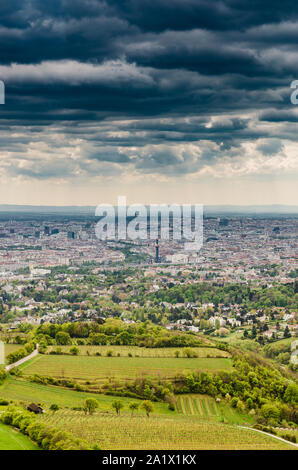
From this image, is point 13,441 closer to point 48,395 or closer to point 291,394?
point 48,395

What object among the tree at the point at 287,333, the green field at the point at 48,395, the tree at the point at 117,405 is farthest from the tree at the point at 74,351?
the tree at the point at 287,333

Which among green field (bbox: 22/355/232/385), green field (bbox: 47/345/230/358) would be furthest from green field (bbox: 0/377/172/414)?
green field (bbox: 47/345/230/358)

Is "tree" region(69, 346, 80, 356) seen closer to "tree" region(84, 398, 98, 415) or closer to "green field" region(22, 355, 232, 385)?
"green field" region(22, 355, 232, 385)

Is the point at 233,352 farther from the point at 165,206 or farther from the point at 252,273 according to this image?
the point at 165,206

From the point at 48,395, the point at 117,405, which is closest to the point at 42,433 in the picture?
the point at 117,405

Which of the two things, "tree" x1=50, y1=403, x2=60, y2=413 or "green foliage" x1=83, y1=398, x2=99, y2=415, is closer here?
"tree" x1=50, y1=403, x2=60, y2=413

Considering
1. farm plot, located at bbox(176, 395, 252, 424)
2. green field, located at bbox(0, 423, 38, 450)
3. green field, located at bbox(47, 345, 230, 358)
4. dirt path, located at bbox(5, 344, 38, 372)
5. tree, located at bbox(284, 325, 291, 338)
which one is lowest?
tree, located at bbox(284, 325, 291, 338)

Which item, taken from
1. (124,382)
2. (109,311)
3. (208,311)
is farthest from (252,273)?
(124,382)
